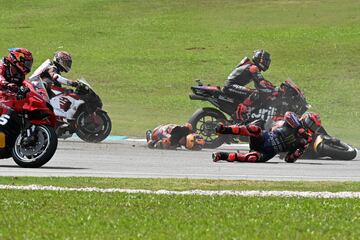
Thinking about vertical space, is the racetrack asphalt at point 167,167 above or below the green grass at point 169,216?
below

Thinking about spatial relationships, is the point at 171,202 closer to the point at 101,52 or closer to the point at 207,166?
the point at 207,166

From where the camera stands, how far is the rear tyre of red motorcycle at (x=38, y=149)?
1745 centimetres

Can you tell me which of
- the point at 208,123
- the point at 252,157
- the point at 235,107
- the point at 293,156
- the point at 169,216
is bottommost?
the point at 208,123

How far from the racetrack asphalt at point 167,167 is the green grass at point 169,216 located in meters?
2.04

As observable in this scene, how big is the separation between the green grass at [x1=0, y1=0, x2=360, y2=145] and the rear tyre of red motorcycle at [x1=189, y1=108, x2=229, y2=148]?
4.27 metres

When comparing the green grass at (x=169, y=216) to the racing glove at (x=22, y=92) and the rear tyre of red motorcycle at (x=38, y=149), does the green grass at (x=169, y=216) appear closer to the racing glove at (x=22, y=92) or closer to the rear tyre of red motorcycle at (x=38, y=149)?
the rear tyre of red motorcycle at (x=38, y=149)

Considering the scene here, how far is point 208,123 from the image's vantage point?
23.1m

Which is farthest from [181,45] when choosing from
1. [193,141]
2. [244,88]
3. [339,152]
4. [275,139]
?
[275,139]

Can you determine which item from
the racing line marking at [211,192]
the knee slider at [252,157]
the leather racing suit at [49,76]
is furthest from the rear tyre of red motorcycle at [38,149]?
the leather racing suit at [49,76]

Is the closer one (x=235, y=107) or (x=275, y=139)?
(x=275, y=139)

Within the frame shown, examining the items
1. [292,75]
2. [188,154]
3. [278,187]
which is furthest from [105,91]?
[278,187]

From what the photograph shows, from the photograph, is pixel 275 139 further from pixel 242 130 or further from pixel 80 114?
pixel 80 114

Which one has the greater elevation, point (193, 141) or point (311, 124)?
point (311, 124)

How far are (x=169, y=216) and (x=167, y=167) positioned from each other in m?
6.61
